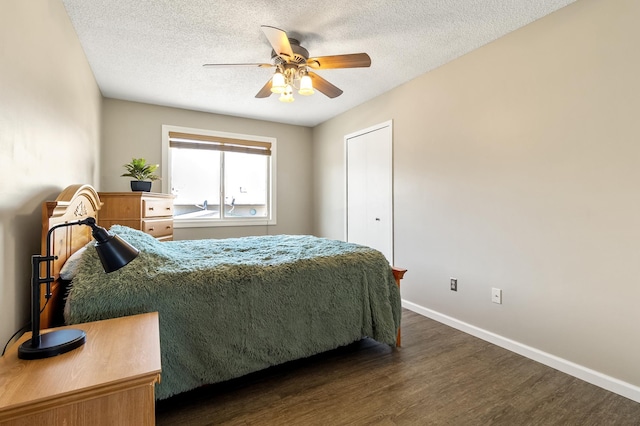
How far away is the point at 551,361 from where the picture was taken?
214 cm

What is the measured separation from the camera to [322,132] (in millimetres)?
4930

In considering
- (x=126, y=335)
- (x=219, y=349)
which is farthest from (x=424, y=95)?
(x=126, y=335)

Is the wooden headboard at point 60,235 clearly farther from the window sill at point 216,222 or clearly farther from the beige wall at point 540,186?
the beige wall at point 540,186

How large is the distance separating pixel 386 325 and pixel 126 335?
1682mm

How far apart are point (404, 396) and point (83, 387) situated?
1.60 m

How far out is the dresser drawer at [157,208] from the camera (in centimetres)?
305

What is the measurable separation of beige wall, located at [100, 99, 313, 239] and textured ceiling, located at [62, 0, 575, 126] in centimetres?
51

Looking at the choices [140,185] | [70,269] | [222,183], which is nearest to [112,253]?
[70,269]

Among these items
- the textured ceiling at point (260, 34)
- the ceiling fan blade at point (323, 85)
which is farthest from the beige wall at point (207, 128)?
the ceiling fan blade at point (323, 85)

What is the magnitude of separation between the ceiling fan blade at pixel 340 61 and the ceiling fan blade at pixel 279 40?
0.63 feet

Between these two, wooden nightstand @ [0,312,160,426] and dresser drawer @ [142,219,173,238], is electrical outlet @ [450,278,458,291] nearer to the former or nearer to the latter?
wooden nightstand @ [0,312,160,426]

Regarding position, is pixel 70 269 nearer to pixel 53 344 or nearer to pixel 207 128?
pixel 53 344

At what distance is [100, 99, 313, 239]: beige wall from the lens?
3.79m

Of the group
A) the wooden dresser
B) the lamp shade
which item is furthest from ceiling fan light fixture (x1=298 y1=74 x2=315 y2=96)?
the wooden dresser
